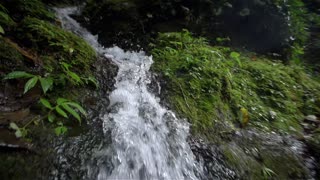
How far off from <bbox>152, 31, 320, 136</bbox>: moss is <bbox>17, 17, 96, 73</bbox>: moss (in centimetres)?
111

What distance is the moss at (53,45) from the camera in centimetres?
329

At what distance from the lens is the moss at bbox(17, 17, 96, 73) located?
10.8 feet

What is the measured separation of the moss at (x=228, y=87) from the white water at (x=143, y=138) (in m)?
0.29

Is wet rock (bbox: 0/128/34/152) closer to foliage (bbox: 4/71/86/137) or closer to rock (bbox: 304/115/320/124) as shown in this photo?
foliage (bbox: 4/71/86/137)

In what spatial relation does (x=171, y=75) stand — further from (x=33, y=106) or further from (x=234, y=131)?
(x=33, y=106)

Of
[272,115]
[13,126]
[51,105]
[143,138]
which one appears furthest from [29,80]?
[272,115]

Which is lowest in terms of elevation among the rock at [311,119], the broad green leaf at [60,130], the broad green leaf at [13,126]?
the rock at [311,119]

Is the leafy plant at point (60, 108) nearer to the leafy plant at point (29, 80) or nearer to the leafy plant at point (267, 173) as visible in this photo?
the leafy plant at point (29, 80)

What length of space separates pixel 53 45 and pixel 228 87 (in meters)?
2.41

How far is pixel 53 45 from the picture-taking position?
3408mm

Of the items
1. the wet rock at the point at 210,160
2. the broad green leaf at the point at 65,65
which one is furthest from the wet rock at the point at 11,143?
the wet rock at the point at 210,160

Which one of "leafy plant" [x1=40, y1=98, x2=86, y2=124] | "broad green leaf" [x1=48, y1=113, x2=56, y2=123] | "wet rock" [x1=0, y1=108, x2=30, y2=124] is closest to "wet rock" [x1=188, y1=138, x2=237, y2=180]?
"leafy plant" [x1=40, y1=98, x2=86, y2=124]

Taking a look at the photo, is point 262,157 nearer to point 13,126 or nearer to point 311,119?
point 311,119

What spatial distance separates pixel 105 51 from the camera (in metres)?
4.66
